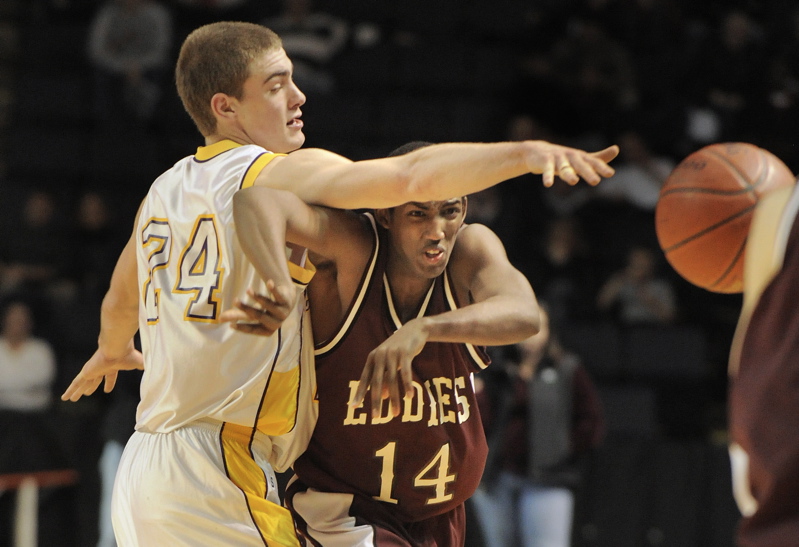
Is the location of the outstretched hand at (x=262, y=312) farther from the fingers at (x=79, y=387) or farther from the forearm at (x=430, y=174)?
the fingers at (x=79, y=387)

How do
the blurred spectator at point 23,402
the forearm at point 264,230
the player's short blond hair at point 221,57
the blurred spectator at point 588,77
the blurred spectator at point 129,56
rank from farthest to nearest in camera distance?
the blurred spectator at point 129,56, the blurred spectator at point 588,77, the blurred spectator at point 23,402, the player's short blond hair at point 221,57, the forearm at point 264,230

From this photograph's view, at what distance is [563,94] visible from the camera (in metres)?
10.2

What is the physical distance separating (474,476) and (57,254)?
6.93 metres

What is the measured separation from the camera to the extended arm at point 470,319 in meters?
2.56

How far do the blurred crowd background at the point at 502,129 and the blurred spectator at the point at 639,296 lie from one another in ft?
0.06

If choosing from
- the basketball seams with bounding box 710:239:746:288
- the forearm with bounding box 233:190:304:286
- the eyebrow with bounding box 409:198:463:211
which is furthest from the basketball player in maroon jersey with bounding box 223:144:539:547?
the basketball seams with bounding box 710:239:746:288

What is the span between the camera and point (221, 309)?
113 inches

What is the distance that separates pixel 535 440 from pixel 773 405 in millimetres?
5424

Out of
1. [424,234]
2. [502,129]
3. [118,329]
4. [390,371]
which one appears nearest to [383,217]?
[424,234]

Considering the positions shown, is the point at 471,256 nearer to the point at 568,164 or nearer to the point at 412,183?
the point at 412,183

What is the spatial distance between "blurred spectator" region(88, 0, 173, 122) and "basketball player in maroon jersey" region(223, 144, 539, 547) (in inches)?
304

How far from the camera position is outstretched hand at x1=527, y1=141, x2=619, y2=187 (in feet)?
7.58

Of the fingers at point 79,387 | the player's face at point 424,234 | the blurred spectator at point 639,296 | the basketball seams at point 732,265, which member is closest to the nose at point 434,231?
the player's face at point 424,234

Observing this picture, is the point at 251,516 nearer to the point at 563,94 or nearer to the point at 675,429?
the point at 675,429
